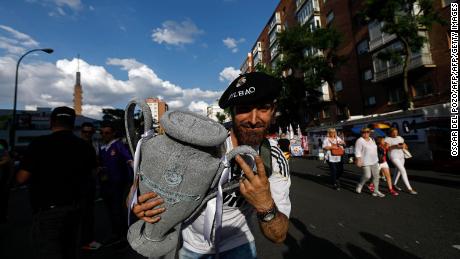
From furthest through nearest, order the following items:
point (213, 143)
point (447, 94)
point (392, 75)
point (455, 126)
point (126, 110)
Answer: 1. point (392, 75)
2. point (447, 94)
3. point (455, 126)
4. point (126, 110)
5. point (213, 143)

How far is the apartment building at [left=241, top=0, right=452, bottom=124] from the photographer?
1881 centimetres

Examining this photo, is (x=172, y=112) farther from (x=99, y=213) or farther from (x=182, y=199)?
(x=99, y=213)

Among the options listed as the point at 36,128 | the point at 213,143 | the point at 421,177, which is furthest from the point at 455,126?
the point at 36,128

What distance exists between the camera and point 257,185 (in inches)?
43.9

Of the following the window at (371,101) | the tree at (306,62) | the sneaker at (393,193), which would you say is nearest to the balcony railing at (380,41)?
the tree at (306,62)

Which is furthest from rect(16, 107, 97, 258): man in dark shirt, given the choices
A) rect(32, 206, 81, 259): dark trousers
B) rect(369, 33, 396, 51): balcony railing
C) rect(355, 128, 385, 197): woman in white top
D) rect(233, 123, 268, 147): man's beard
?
rect(369, 33, 396, 51): balcony railing

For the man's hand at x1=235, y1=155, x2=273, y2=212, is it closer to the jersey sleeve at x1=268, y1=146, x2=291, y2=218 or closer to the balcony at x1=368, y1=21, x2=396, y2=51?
the jersey sleeve at x1=268, y1=146, x2=291, y2=218

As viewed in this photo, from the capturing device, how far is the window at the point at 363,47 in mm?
25722

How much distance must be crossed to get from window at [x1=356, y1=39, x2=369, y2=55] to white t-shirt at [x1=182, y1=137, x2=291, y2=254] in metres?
28.6

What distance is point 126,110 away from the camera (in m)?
1.28

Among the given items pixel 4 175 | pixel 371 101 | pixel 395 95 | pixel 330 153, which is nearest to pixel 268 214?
pixel 4 175

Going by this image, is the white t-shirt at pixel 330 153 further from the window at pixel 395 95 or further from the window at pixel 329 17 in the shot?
the window at pixel 329 17

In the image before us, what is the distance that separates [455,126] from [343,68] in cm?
1906

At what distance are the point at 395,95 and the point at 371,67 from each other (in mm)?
3931
